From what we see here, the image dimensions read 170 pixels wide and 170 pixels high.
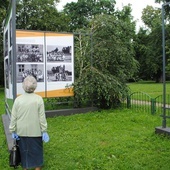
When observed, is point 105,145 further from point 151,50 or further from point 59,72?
point 151,50

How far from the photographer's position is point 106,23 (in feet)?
34.6

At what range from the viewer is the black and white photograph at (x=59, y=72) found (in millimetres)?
9363

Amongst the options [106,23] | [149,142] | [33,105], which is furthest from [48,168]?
[106,23]

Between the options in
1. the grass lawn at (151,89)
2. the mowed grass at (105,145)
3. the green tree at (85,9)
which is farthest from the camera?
the green tree at (85,9)

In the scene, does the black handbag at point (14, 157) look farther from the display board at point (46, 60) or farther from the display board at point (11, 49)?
the display board at point (46, 60)

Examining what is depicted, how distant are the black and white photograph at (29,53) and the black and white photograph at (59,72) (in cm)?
51

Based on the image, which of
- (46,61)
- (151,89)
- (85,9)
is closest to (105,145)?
(46,61)

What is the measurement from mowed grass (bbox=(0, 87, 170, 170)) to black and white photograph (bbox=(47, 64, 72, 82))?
1621 millimetres

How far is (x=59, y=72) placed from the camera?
9539mm

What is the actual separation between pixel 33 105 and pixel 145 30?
1772 inches

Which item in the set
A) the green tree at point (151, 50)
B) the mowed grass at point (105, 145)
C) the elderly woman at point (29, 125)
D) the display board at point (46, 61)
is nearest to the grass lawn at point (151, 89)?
the display board at point (46, 61)

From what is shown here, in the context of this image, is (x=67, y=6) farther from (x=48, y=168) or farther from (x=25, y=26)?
(x=48, y=168)

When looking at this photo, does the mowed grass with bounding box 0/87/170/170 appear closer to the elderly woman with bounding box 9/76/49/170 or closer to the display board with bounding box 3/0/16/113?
the elderly woman with bounding box 9/76/49/170

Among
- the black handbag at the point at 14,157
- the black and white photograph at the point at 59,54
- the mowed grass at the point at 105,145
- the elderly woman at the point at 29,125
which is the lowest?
the mowed grass at the point at 105,145
